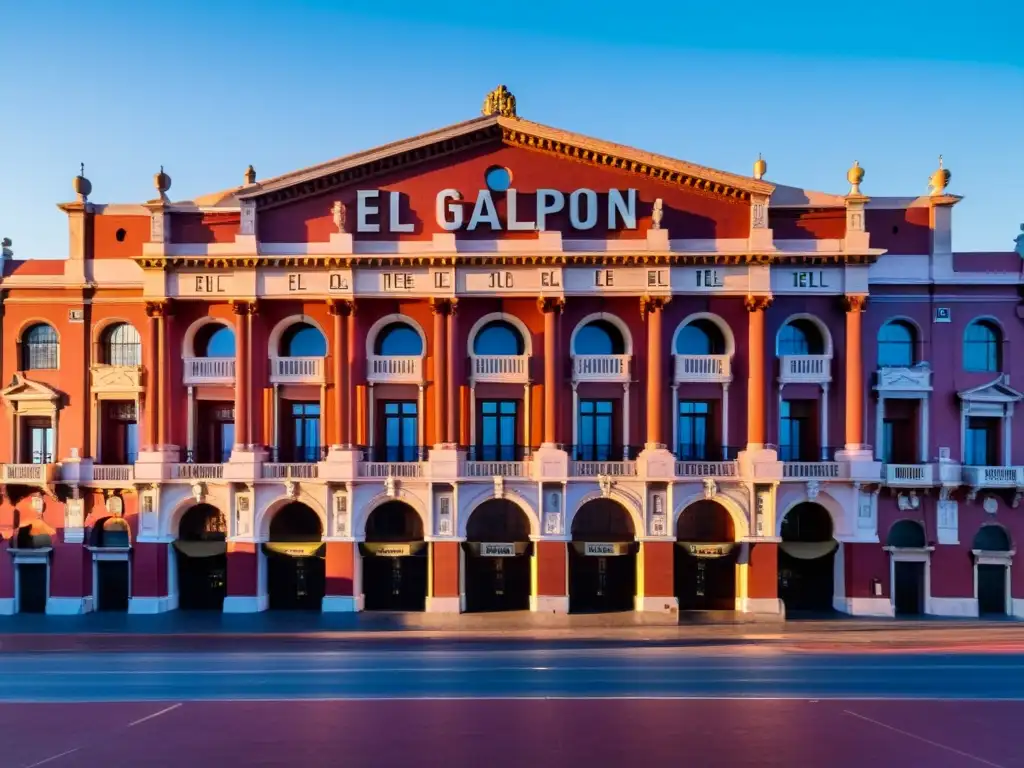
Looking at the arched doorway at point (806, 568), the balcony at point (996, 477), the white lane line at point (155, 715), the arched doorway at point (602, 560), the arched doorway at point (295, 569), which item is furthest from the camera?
the arched doorway at point (295, 569)

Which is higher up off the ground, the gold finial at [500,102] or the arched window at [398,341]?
the gold finial at [500,102]

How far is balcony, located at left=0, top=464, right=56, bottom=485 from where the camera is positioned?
32281 mm

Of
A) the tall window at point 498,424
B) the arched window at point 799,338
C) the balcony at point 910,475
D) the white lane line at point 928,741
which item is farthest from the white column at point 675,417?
the white lane line at point 928,741

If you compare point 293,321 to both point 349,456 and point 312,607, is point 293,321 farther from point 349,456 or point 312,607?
point 312,607

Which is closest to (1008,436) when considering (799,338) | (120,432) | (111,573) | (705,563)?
(799,338)

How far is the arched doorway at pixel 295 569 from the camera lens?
109 feet

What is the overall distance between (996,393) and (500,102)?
87.4 feet

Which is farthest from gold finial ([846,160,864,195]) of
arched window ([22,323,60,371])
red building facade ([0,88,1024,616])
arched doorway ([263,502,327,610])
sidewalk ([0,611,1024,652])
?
arched window ([22,323,60,371])

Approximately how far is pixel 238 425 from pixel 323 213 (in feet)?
33.9

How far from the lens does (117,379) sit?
33.4m

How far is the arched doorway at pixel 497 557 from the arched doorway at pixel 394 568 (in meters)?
2.27

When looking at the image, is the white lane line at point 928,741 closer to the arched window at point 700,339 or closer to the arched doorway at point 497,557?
the arched doorway at point 497,557

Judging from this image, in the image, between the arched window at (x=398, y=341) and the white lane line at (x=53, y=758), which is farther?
the arched window at (x=398, y=341)

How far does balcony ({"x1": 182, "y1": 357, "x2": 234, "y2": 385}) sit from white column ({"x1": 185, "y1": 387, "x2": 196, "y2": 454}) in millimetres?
575
